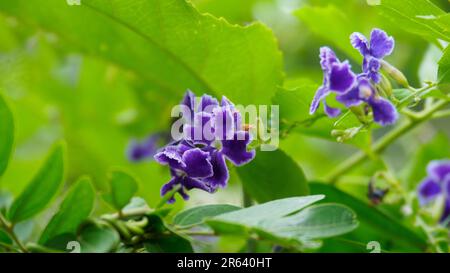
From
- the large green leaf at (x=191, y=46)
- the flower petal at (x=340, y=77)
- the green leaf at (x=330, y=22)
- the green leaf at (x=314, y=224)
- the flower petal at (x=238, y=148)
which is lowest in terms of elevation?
the green leaf at (x=314, y=224)

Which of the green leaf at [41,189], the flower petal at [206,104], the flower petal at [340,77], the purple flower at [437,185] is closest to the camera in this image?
the flower petal at [340,77]

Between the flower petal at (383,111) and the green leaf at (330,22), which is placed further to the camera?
the green leaf at (330,22)

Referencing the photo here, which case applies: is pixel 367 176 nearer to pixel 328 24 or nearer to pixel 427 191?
pixel 427 191

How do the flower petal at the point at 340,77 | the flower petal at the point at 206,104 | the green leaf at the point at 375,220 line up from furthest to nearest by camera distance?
the green leaf at the point at 375,220 → the flower petal at the point at 206,104 → the flower petal at the point at 340,77

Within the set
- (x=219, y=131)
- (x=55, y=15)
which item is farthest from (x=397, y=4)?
(x=55, y=15)

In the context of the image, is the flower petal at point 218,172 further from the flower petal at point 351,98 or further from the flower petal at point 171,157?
the flower petal at point 351,98

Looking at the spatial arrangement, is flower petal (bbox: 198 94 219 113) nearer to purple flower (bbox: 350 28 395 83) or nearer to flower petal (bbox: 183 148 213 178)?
flower petal (bbox: 183 148 213 178)

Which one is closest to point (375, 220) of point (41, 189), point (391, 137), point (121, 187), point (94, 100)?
point (391, 137)

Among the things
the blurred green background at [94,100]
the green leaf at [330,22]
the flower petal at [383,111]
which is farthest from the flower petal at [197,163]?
the blurred green background at [94,100]

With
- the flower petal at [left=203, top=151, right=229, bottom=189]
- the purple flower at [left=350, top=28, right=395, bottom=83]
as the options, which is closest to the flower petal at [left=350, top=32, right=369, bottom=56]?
the purple flower at [left=350, top=28, right=395, bottom=83]
